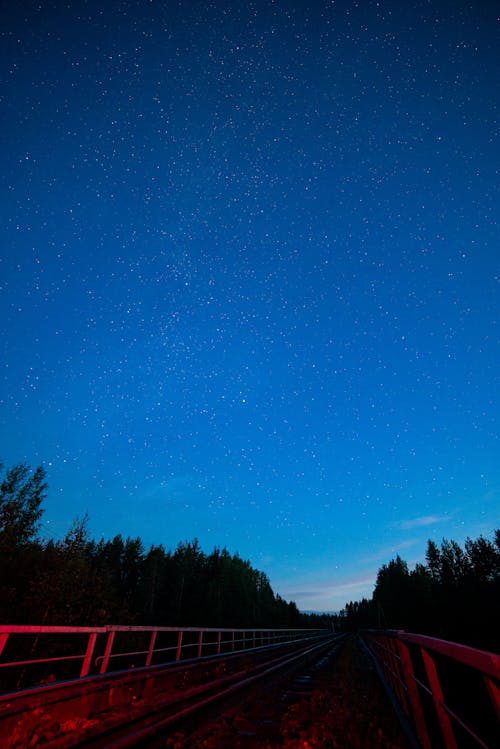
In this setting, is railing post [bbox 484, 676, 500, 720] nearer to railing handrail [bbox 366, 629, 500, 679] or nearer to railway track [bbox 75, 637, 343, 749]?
railing handrail [bbox 366, 629, 500, 679]

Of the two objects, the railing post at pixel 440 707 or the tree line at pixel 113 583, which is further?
the tree line at pixel 113 583

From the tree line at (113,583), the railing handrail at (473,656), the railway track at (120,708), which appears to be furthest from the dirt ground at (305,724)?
the tree line at (113,583)

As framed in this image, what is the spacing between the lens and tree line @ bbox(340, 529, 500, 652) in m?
52.2

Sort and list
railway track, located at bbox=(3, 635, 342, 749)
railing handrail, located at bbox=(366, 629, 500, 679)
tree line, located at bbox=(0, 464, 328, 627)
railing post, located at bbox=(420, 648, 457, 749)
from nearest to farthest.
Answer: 1. railing handrail, located at bbox=(366, 629, 500, 679)
2. railing post, located at bbox=(420, 648, 457, 749)
3. railway track, located at bbox=(3, 635, 342, 749)
4. tree line, located at bbox=(0, 464, 328, 627)

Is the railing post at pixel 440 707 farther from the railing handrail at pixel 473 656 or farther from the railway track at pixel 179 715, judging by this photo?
the railway track at pixel 179 715

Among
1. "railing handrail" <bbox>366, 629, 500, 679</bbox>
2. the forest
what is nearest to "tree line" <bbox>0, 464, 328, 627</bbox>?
the forest

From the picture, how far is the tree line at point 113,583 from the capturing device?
21.4 meters

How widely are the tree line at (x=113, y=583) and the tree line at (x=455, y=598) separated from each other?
28902 mm

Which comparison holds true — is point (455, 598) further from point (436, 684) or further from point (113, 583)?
point (436, 684)

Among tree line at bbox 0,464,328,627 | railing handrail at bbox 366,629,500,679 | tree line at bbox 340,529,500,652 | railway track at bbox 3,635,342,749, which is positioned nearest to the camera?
railing handrail at bbox 366,629,500,679

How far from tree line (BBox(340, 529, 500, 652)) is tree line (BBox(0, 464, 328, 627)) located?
2890cm

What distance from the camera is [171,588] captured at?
58.6 m

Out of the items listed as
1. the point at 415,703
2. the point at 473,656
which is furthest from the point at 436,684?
the point at 473,656

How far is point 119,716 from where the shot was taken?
549cm
